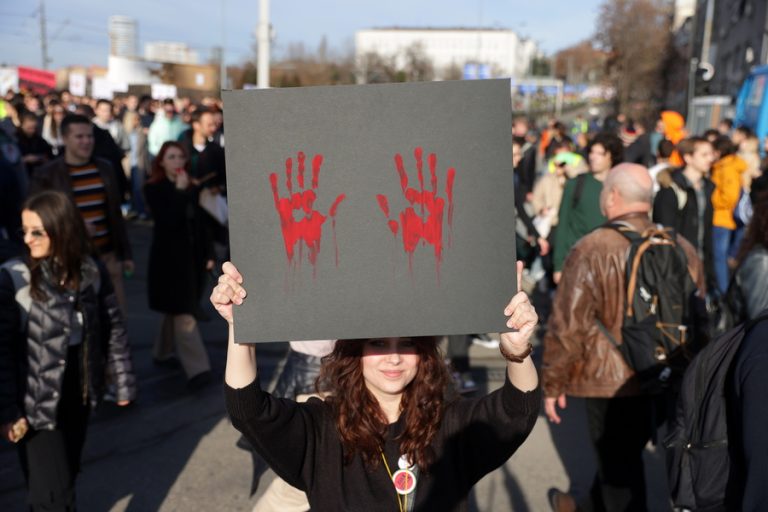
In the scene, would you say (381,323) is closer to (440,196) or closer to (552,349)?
(440,196)

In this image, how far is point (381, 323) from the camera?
6.22 ft

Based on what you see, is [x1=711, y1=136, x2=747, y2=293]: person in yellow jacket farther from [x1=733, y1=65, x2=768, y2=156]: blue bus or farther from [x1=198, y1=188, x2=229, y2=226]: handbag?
[x1=198, y1=188, x2=229, y2=226]: handbag

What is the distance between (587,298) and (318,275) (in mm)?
2122

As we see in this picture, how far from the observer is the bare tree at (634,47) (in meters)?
32.6

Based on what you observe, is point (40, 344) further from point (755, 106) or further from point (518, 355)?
point (755, 106)

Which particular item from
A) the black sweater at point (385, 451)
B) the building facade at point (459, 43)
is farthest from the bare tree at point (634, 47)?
the building facade at point (459, 43)

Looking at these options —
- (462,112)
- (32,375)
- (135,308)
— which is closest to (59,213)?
(32,375)

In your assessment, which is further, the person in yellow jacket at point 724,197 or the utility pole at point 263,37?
the utility pole at point 263,37

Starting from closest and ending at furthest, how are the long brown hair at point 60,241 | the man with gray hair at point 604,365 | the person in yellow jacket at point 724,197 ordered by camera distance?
the long brown hair at point 60,241 < the man with gray hair at point 604,365 < the person in yellow jacket at point 724,197

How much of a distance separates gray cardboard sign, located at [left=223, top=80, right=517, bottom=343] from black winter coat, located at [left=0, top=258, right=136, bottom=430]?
1.82 meters

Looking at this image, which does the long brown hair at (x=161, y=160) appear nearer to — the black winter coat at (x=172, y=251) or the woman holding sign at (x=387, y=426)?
the black winter coat at (x=172, y=251)

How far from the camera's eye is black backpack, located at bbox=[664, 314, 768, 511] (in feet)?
7.63

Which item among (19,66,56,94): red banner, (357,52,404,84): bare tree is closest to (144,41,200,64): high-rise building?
(357,52,404,84): bare tree

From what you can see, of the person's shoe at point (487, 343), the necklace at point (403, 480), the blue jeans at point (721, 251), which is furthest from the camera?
the blue jeans at point (721, 251)
